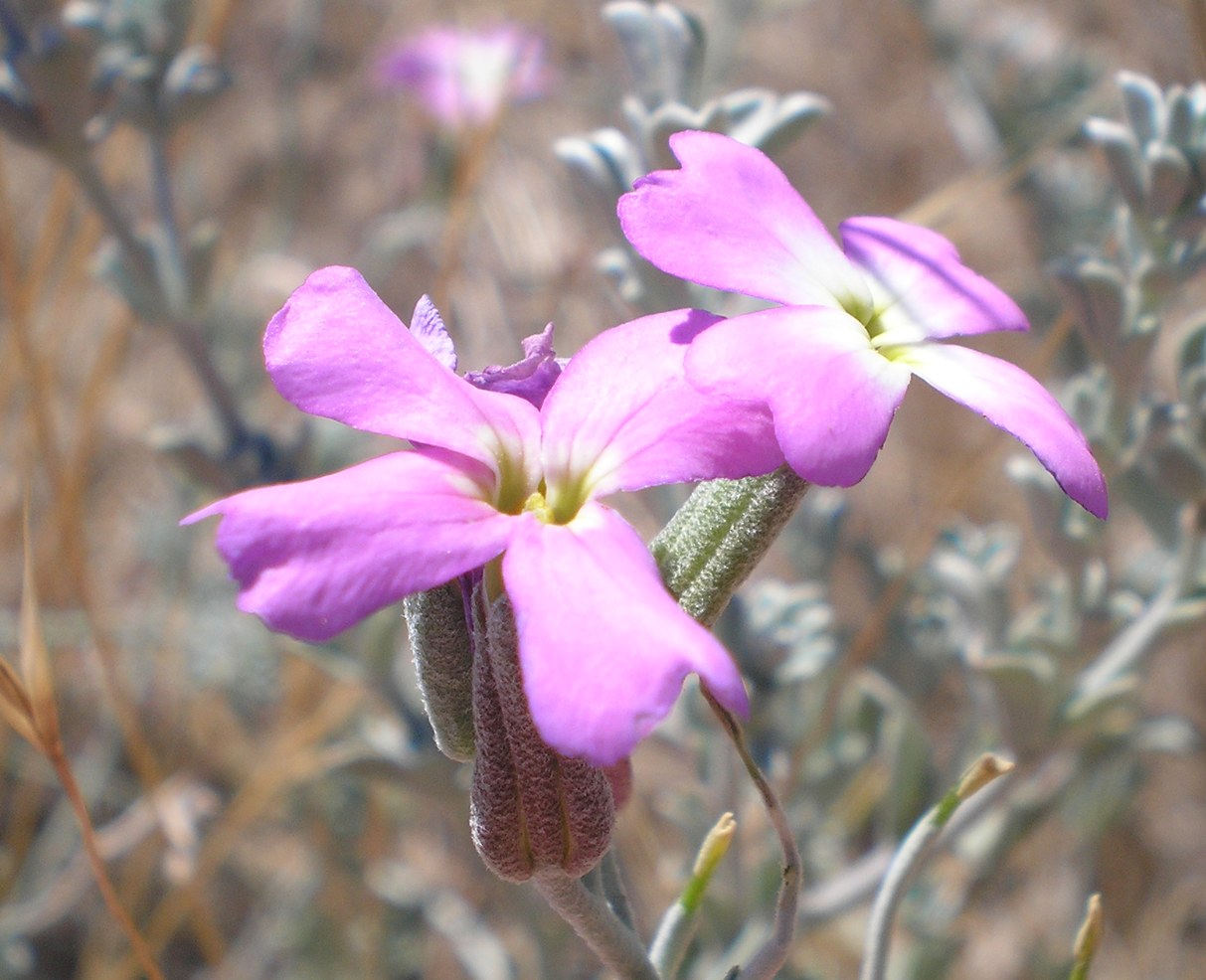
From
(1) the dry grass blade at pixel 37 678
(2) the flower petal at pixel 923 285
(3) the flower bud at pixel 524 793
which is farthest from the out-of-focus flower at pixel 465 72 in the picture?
(3) the flower bud at pixel 524 793

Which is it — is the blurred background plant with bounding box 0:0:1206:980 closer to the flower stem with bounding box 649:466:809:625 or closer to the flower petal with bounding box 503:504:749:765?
the flower stem with bounding box 649:466:809:625

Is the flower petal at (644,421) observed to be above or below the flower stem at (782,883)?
above

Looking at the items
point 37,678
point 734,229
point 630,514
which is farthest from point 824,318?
point 630,514

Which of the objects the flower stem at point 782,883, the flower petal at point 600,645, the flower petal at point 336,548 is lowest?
the flower stem at point 782,883

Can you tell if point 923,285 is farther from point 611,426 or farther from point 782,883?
point 782,883

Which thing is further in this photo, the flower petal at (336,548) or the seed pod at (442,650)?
the seed pod at (442,650)

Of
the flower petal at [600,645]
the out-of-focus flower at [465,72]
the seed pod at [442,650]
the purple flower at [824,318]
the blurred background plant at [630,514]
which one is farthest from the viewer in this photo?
the out-of-focus flower at [465,72]

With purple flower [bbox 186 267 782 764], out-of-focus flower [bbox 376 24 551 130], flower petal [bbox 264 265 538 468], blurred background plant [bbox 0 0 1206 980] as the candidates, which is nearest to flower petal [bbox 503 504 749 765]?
purple flower [bbox 186 267 782 764]

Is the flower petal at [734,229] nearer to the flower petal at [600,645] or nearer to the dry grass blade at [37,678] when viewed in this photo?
the flower petal at [600,645]
